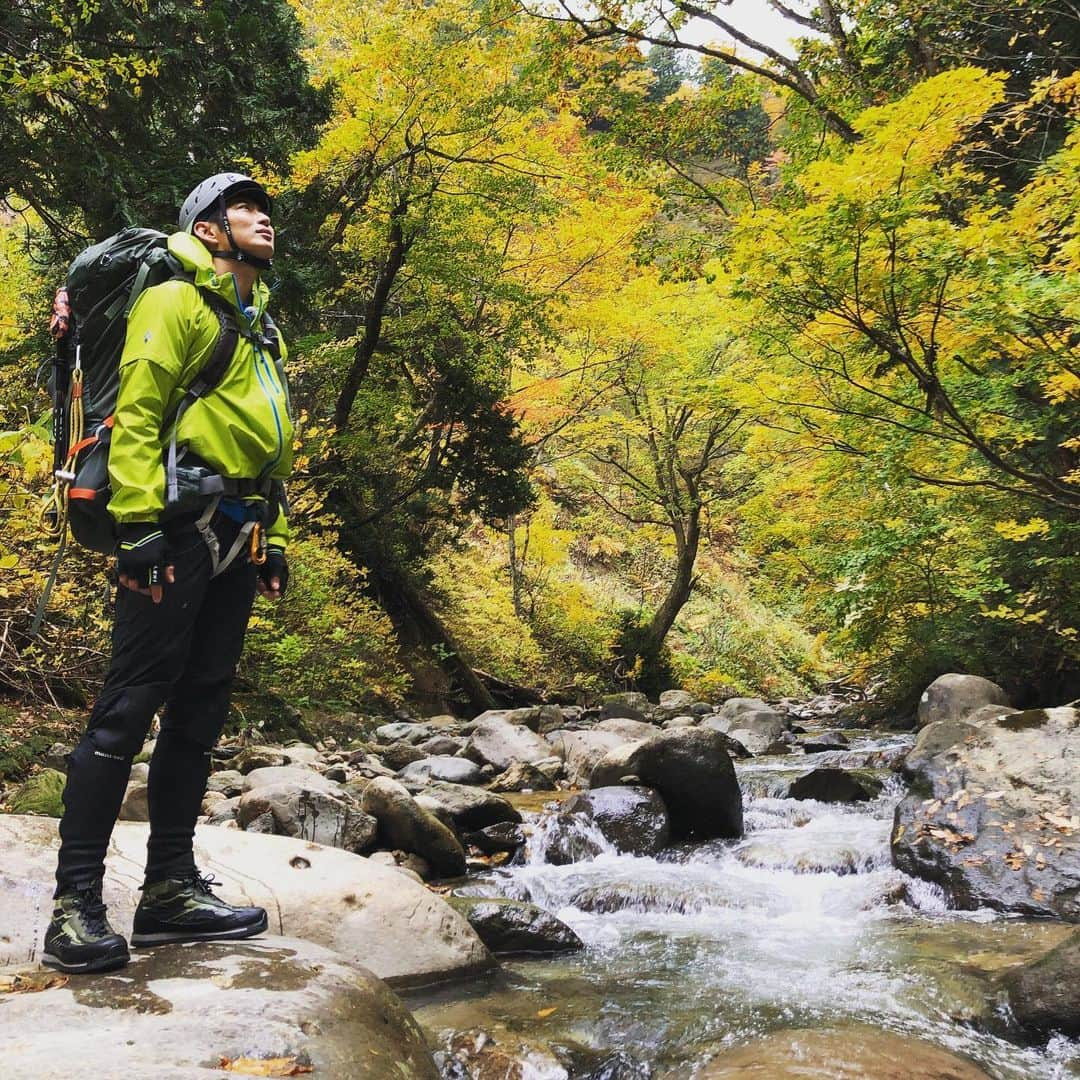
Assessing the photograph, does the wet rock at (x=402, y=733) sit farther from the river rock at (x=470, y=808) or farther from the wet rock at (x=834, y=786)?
the wet rock at (x=834, y=786)

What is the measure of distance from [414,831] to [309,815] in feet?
2.15

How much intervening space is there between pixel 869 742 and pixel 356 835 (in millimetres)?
7691

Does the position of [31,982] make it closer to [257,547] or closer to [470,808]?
[257,547]

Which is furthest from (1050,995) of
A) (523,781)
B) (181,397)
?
(523,781)

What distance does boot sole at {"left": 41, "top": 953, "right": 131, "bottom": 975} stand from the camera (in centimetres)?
208

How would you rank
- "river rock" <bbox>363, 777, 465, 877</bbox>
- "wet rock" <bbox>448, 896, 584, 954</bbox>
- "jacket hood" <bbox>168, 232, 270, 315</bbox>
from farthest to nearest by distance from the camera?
1. "river rock" <bbox>363, 777, 465, 877</bbox>
2. "wet rock" <bbox>448, 896, 584, 954</bbox>
3. "jacket hood" <bbox>168, 232, 270, 315</bbox>

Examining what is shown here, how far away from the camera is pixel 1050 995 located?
9.82 ft

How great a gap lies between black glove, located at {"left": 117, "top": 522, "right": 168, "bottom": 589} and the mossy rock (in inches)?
110

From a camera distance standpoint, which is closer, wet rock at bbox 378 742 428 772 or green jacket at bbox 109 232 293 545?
green jacket at bbox 109 232 293 545

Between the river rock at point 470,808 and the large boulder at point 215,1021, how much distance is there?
11.9 ft

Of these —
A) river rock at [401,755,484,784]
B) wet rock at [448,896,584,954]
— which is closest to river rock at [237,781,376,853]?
wet rock at [448,896,584,954]

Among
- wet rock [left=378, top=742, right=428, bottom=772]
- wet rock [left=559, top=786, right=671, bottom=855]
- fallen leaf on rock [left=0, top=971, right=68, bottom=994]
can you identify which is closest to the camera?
fallen leaf on rock [left=0, top=971, right=68, bottom=994]

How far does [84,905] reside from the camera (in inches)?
83.4

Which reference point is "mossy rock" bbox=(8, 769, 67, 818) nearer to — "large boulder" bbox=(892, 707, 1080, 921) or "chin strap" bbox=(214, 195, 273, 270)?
"chin strap" bbox=(214, 195, 273, 270)
